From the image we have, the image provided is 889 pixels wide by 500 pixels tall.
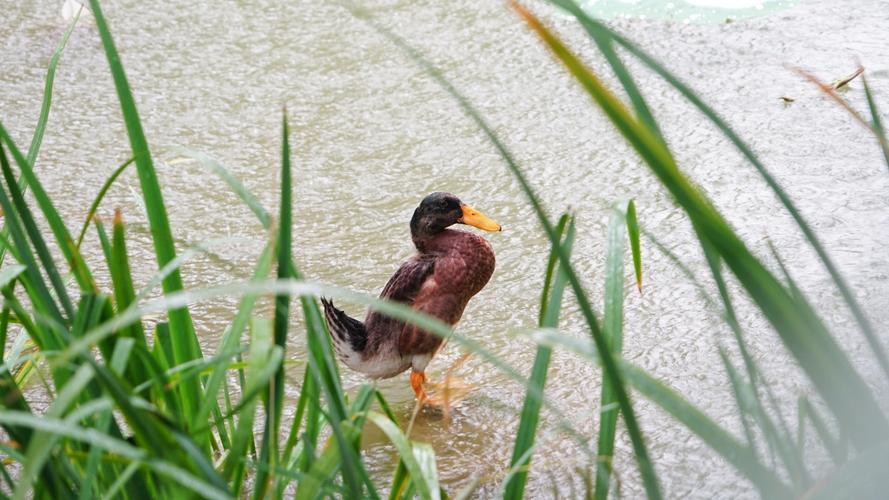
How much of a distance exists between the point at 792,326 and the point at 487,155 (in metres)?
2.88

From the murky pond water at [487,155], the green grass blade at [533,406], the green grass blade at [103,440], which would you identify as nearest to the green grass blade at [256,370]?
the green grass blade at [103,440]

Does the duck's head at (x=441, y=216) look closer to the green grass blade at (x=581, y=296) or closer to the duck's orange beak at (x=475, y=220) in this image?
the duck's orange beak at (x=475, y=220)

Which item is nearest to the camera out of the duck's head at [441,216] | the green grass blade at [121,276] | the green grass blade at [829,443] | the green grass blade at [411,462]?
the green grass blade at [829,443]

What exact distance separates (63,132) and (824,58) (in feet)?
10.00

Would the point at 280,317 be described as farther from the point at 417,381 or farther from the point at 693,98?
the point at 417,381

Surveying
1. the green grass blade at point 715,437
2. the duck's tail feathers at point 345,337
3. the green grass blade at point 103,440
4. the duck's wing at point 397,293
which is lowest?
the green grass blade at point 103,440

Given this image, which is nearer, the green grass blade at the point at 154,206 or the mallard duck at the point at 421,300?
the green grass blade at the point at 154,206

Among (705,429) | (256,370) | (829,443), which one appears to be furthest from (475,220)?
(705,429)

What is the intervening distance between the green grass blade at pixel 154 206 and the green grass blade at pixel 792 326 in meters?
0.90

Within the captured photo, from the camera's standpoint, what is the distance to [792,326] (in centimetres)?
116

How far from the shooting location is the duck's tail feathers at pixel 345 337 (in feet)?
9.49

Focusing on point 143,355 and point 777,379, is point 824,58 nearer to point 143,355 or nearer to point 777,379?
point 777,379

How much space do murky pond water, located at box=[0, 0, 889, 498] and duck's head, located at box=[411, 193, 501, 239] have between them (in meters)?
0.30

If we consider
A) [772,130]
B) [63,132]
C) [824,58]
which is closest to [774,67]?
[824,58]
